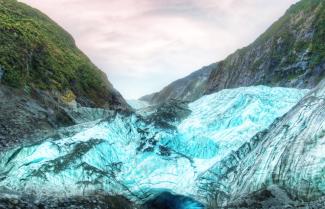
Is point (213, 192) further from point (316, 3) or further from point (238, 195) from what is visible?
point (316, 3)

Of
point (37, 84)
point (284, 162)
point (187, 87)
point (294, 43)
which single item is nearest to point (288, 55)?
point (294, 43)

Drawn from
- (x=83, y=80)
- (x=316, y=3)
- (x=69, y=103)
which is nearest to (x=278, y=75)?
(x=316, y=3)

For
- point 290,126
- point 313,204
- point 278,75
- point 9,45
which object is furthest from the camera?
point 278,75

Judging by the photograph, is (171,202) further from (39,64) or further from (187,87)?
(187,87)

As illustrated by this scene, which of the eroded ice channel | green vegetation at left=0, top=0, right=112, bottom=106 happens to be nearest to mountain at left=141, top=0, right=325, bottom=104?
the eroded ice channel

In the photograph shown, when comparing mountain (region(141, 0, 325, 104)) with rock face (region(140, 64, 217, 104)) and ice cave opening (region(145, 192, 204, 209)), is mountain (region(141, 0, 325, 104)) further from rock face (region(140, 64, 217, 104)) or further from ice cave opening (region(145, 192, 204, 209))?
rock face (region(140, 64, 217, 104))

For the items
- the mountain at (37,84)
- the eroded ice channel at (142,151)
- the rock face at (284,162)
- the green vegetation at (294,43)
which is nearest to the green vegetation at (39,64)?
the mountain at (37,84)
